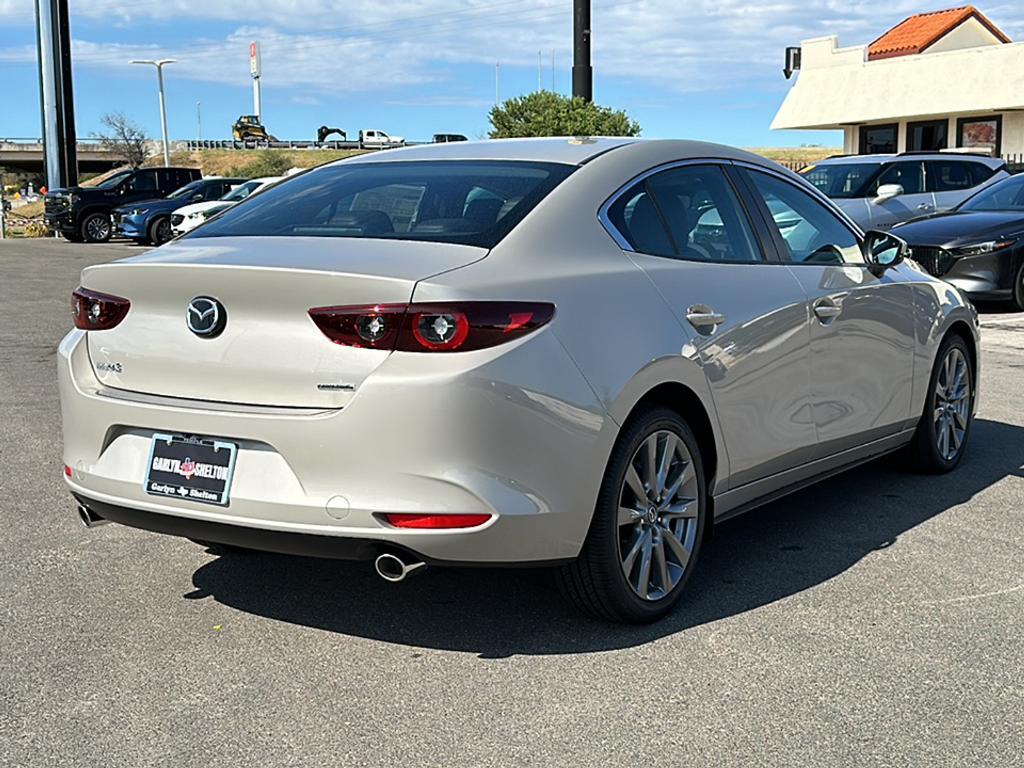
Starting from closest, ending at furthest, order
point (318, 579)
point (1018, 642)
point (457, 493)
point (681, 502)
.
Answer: point (457, 493), point (1018, 642), point (681, 502), point (318, 579)

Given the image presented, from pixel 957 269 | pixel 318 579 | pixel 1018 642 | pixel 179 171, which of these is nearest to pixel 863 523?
pixel 1018 642

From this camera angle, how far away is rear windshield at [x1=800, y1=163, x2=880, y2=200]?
17234 millimetres

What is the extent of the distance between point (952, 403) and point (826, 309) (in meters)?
1.66

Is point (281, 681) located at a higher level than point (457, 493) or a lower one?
lower

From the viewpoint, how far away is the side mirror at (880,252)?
228 inches

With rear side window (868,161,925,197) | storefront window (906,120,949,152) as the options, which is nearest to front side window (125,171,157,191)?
rear side window (868,161,925,197)

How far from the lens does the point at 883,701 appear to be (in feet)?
12.2

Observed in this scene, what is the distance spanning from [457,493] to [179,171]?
32.0 meters

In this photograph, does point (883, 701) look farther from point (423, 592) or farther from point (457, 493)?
point (423, 592)

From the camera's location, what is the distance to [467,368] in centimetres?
368

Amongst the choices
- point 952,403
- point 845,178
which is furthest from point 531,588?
point 845,178

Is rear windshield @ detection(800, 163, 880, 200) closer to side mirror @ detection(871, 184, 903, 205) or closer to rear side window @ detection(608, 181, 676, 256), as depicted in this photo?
side mirror @ detection(871, 184, 903, 205)

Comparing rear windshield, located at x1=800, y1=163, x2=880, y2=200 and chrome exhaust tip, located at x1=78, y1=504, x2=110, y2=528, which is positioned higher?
rear windshield, located at x1=800, y1=163, x2=880, y2=200

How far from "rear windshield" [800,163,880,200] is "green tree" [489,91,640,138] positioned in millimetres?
4333
